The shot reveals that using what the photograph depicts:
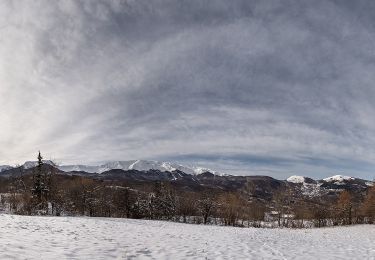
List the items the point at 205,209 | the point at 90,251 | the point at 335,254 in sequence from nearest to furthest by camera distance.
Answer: the point at 90,251, the point at 335,254, the point at 205,209

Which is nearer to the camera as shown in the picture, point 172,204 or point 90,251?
point 90,251

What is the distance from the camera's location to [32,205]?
81625 millimetres

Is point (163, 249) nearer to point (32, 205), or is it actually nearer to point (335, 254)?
point (335, 254)

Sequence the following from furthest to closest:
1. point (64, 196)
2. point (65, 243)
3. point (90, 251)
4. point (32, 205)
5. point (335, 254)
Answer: point (64, 196) < point (32, 205) < point (335, 254) < point (65, 243) < point (90, 251)

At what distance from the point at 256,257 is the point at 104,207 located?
95359 millimetres

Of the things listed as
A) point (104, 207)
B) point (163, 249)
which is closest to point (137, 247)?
point (163, 249)

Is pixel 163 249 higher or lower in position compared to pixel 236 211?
higher

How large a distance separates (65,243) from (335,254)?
56.7 ft

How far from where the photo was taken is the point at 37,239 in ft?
60.2

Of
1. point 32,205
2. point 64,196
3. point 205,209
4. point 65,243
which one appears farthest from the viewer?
point 64,196

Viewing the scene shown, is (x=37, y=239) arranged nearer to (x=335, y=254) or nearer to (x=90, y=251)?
(x=90, y=251)

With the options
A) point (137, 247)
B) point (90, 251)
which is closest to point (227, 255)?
point (137, 247)

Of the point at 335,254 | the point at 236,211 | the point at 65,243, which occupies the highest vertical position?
the point at 65,243

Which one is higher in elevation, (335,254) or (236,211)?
(335,254)
